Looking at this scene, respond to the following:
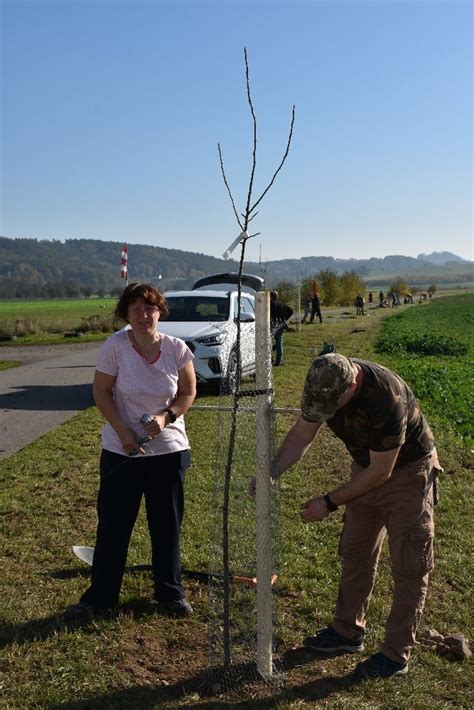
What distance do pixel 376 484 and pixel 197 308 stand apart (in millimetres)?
10533

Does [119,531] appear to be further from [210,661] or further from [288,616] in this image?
[288,616]

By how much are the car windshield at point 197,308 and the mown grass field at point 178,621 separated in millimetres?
5482

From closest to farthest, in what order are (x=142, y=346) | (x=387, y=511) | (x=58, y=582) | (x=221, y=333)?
(x=387, y=511) < (x=142, y=346) < (x=58, y=582) < (x=221, y=333)

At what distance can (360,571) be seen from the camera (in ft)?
13.0

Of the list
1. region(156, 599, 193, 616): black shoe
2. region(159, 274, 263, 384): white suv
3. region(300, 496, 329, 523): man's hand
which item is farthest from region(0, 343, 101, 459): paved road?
region(300, 496, 329, 523): man's hand

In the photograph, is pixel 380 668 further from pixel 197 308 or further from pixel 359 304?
pixel 359 304

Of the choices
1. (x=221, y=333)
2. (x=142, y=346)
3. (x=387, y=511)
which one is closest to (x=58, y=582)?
(x=142, y=346)

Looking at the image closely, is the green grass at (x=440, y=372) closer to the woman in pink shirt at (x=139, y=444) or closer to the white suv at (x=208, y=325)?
the white suv at (x=208, y=325)

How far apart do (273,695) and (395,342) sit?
73.2 feet

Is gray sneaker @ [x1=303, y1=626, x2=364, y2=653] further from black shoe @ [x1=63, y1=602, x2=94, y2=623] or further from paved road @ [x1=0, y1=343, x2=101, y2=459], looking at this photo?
paved road @ [x1=0, y1=343, x2=101, y2=459]

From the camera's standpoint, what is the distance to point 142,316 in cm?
416

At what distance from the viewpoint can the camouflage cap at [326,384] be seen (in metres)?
3.24

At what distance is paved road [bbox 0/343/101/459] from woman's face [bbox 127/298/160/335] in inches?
202

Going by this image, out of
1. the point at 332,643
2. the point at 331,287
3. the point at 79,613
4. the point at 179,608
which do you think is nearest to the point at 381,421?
the point at 332,643
